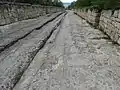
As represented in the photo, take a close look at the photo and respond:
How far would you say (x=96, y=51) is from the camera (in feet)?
16.5

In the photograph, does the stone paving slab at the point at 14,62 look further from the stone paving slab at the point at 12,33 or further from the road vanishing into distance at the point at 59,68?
the stone paving slab at the point at 12,33

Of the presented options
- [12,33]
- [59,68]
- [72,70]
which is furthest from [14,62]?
[12,33]

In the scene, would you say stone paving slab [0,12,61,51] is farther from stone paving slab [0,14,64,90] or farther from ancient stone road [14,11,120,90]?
ancient stone road [14,11,120,90]

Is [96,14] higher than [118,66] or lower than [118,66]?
higher

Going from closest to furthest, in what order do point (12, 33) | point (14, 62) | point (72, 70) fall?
point (72, 70)
point (14, 62)
point (12, 33)

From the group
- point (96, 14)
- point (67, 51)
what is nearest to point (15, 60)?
point (67, 51)

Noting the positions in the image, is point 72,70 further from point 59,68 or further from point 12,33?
point 12,33

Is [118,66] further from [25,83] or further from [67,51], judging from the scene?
[25,83]

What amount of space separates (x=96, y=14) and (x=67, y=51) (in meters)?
7.04

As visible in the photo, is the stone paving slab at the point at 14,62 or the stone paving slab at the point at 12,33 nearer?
the stone paving slab at the point at 14,62

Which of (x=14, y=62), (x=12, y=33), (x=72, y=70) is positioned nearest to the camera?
(x=72, y=70)

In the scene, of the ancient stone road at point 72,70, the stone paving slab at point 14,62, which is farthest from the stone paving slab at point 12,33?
the ancient stone road at point 72,70

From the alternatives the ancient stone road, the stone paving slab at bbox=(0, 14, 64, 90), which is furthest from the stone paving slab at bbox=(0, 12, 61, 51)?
the ancient stone road

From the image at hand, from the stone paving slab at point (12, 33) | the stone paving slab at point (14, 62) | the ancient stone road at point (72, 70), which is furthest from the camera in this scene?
the stone paving slab at point (12, 33)
